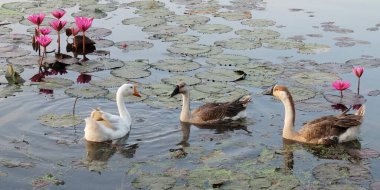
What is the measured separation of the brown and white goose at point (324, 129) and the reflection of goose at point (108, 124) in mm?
2533

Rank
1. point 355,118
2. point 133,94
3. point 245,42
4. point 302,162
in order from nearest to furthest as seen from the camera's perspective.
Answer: point 302,162 → point 355,118 → point 133,94 → point 245,42

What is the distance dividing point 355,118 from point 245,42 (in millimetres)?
4852

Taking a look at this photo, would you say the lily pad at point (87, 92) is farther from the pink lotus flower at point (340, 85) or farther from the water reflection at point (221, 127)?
the pink lotus flower at point (340, 85)

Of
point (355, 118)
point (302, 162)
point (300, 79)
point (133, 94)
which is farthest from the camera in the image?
point (300, 79)

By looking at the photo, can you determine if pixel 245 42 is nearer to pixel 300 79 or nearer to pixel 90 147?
pixel 300 79

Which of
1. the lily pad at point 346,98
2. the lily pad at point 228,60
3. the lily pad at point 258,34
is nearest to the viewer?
the lily pad at point 346,98

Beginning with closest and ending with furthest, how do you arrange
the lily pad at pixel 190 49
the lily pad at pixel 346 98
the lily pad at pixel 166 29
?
the lily pad at pixel 346 98, the lily pad at pixel 190 49, the lily pad at pixel 166 29

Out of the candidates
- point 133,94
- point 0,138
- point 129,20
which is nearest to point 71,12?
point 129,20

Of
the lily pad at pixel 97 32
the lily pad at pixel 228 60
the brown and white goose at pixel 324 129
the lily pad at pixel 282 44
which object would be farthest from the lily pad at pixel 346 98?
the lily pad at pixel 97 32

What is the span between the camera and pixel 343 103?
457 inches

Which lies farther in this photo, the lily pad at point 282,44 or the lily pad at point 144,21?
the lily pad at point 144,21

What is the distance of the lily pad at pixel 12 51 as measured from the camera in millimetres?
13641

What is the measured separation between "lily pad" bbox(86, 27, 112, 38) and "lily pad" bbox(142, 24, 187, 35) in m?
0.87

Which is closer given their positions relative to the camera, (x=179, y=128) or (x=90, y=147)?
(x=90, y=147)
